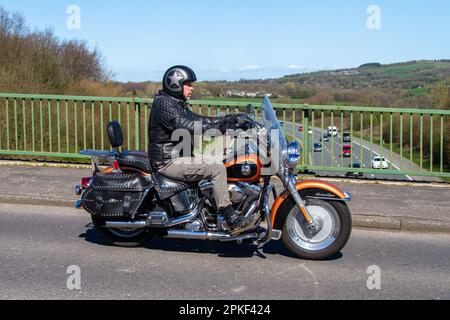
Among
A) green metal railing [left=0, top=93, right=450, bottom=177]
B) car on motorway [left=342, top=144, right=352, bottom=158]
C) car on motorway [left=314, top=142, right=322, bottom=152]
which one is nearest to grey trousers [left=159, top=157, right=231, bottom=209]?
green metal railing [left=0, top=93, right=450, bottom=177]

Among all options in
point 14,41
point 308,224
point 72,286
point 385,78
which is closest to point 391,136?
point 308,224

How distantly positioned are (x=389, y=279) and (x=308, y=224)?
0.95 meters

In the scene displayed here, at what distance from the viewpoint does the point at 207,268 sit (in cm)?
658

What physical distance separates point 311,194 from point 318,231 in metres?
0.39

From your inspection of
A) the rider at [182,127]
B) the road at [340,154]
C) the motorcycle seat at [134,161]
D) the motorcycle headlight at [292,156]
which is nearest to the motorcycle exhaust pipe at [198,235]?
the rider at [182,127]

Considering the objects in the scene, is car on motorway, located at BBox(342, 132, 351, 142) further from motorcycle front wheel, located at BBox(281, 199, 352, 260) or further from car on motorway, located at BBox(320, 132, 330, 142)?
Result: motorcycle front wheel, located at BBox(281, 199, 352, 260)

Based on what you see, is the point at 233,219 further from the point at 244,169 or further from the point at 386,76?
the point at 386,76

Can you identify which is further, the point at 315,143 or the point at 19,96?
the point at 19,96

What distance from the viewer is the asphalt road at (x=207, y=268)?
19.0 feet

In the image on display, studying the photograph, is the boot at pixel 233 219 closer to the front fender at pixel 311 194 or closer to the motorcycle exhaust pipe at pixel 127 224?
the front fender at pixel 311 194

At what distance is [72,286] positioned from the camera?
5906 mm

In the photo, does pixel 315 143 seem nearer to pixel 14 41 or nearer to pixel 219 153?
pixel 219 153

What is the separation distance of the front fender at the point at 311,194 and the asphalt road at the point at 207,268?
20.6 inches

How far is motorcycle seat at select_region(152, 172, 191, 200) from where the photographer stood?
6816 mm
